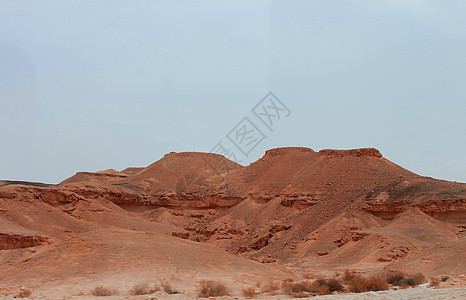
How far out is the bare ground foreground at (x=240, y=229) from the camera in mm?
17453

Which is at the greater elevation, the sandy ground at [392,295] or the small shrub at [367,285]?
the small shrub at [367,285]

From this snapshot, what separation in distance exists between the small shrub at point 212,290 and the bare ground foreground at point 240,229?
332 millimetres

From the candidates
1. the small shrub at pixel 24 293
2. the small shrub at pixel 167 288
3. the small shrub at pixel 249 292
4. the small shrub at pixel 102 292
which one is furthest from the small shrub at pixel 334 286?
the small shrub at pixel 24 293


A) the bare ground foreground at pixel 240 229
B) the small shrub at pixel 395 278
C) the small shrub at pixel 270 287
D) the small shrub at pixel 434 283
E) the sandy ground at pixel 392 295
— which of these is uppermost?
the bare ground foreground at pixel 240 229

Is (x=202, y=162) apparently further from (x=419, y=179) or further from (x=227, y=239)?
Result: (x=419, y=179)

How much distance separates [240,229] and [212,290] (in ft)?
97.8

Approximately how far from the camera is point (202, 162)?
222ft

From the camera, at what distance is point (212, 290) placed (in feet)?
50.8

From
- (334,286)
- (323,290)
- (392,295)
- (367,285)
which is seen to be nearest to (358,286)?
(367,285)

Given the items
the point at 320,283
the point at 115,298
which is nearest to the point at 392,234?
the point at 320,283

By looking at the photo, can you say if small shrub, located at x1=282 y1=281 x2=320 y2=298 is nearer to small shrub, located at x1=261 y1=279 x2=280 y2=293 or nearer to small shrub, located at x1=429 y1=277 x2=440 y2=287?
small shrub, located at x1=261 y1=279 x2=280 y2=293

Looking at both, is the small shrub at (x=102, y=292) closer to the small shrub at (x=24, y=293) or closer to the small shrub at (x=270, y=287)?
the small shrub at (x=24, y=293)

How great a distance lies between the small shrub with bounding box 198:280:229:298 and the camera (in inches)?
605

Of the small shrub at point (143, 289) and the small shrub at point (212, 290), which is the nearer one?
the small shrub at point (212, 290)
